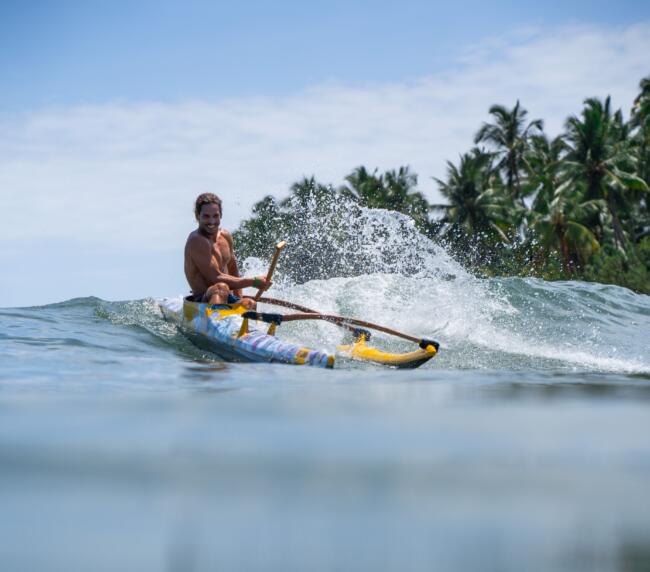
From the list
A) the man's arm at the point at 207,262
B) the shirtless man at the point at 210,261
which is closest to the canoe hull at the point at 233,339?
the shirtless man at the point at 210,261

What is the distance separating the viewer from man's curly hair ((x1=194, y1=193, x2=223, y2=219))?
8273mm

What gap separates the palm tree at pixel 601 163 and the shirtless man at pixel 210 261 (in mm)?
24416

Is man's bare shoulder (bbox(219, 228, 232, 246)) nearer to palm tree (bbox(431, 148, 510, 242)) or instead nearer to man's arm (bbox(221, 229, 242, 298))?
man's arm (bbox(221, 229, 242, 298))

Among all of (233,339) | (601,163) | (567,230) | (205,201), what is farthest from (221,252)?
(601,163)

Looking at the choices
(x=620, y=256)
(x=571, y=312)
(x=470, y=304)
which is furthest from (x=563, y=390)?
(x=620, y=256)

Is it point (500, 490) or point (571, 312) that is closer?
point (500, 490)

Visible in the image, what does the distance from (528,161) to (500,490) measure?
114 ft

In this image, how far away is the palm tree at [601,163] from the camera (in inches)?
1185

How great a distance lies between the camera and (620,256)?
2722 cm

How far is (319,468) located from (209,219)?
5850 millimetres

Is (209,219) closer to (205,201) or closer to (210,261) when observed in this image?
(205,201)

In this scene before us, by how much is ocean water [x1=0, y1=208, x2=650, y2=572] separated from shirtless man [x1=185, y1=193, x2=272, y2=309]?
81.2 inches

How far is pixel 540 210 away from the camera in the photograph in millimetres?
31312

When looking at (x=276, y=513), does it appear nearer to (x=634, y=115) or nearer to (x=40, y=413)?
(x=40, y=413)
